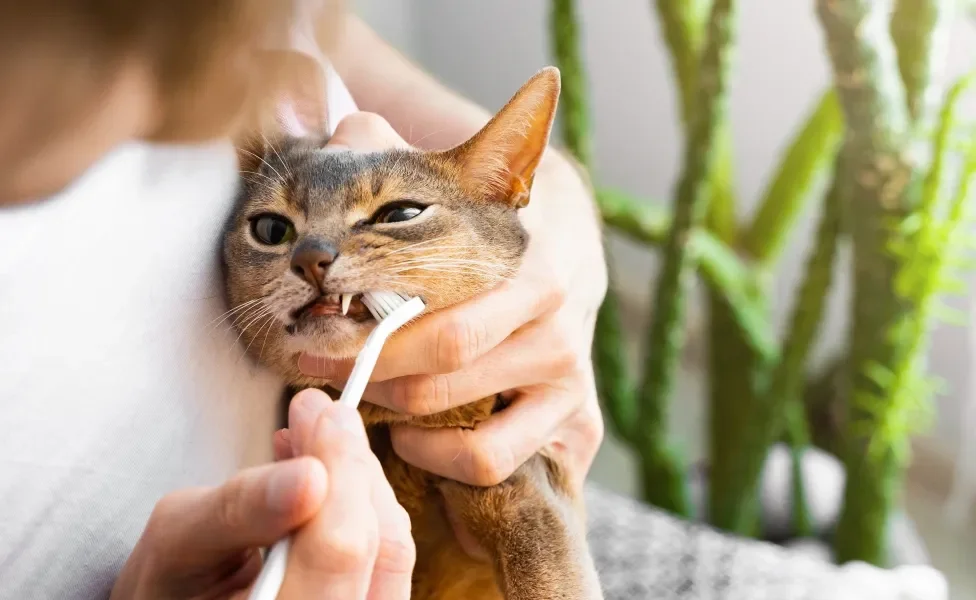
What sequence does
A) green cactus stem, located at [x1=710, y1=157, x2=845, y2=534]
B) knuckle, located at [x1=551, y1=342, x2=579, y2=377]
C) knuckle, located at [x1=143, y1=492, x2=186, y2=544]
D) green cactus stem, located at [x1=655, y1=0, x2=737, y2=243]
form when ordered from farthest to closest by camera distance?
1. green cactus stem, located at [x1=710, y1=157, x2=845, y2=534]
2. green cactus stem, located at [x1=655, y1=0, x2=737, y2=243]
3. knuckle, located at [x1=551, y1=342, x2=579, y2=377]
4. knuckle, located at [x1=143, y1=492, x2=186, y2=544]

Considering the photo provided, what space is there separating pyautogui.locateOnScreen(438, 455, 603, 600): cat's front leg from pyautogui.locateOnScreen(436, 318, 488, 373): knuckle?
105 mm

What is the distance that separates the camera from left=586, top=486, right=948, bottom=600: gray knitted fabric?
2.66 ft

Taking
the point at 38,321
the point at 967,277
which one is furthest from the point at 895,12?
the point at 38,321

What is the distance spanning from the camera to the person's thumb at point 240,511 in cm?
28

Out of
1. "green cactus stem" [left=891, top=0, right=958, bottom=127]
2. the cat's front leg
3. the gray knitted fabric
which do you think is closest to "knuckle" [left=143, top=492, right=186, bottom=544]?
the cat's front leg

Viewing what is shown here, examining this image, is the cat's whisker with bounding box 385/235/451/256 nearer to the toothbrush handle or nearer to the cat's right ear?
the cat's right ear

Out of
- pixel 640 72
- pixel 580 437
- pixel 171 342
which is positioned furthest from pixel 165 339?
pixel 640 72

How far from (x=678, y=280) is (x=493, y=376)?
1.76 ft

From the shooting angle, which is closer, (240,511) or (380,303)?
(240,511)

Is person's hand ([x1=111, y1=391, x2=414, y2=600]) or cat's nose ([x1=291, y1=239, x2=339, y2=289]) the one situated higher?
cat's nose ([x1=291, y1=239, x2=339, y2=289])

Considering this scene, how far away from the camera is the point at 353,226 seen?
422 mm

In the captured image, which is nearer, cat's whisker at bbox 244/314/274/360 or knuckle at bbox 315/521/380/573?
knuckle at bbox 315/521/380/573

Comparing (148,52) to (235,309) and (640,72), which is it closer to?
(235,309)

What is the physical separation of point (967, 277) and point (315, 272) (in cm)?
118
